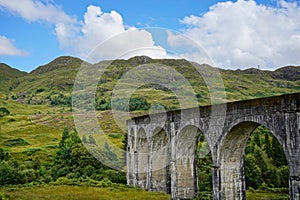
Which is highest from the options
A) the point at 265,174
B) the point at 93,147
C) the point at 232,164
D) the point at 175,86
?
the point at 175,86

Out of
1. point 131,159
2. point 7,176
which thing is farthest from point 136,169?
point 7,176

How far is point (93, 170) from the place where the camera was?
5003 cm

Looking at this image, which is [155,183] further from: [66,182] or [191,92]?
[191,92]

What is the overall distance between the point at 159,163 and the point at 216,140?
49.7 ft

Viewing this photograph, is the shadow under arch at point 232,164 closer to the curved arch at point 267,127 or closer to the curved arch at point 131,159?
the curved arch at point 267,127

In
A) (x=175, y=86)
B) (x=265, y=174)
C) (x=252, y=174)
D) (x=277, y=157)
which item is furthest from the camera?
(x=175, y=86)

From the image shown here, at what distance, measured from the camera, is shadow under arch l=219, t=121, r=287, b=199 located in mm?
22828

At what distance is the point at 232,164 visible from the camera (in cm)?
2372

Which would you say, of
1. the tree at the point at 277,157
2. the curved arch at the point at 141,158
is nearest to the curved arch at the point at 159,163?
the curved arch at the point at 141,158

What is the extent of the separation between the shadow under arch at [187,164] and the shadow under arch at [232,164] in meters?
6.12

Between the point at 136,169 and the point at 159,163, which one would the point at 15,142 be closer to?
the point at 136,169

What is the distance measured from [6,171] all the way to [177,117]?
27.8 m

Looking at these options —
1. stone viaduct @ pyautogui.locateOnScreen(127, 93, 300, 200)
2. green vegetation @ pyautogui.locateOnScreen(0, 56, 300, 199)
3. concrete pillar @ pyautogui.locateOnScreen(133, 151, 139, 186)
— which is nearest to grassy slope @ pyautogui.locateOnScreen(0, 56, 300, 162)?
green vegetation @ pyautogui.locateOnScreen(0, 56, 300, 199)

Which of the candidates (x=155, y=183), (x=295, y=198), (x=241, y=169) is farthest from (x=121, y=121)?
(x=295, y=198)
